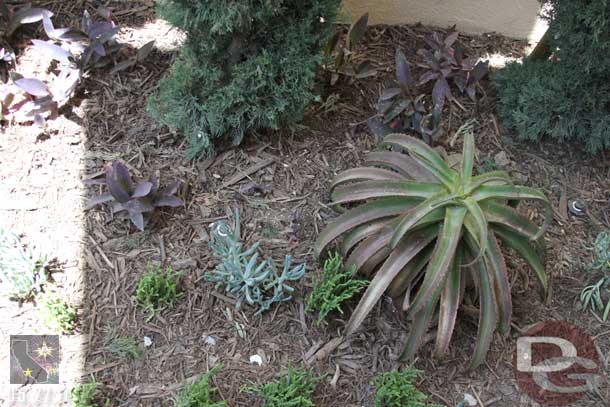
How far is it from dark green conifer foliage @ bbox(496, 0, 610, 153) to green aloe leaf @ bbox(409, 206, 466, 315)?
3.92 ft

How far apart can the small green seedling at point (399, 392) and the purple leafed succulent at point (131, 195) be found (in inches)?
50.6

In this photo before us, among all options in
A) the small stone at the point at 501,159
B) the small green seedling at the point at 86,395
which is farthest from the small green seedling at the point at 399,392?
the small stone at the point at 501,159

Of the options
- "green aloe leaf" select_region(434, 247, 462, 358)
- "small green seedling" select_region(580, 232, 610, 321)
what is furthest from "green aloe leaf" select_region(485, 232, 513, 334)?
"small green seedling" select_region(580, 232, 610, 321)

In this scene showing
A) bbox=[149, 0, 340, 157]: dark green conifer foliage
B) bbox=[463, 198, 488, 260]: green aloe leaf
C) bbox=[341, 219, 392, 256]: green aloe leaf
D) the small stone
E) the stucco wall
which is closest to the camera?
bbox=[463, 198, 488, 260]: green aloe leaf

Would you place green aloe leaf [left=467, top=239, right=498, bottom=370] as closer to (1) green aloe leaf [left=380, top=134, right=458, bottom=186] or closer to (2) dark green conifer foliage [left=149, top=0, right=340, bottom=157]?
(1) green aloe leaf [left=380, top=134, right=458, bottom=186]

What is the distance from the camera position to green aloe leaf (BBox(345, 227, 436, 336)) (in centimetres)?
251

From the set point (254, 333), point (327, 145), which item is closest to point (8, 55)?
point (327, 145)

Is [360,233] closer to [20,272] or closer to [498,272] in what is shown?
[498,272]

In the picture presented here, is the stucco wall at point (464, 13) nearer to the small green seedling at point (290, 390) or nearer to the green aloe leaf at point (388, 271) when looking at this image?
the green aloe leaf at point (388, 271)

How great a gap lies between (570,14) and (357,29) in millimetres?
1125

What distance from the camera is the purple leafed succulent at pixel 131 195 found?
283cm

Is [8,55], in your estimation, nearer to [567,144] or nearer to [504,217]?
[504,217]

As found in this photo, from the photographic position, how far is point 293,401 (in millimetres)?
2346

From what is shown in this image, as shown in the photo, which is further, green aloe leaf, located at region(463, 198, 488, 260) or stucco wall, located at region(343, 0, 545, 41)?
stucco wall, located at region(343, 0, 545, 41)
